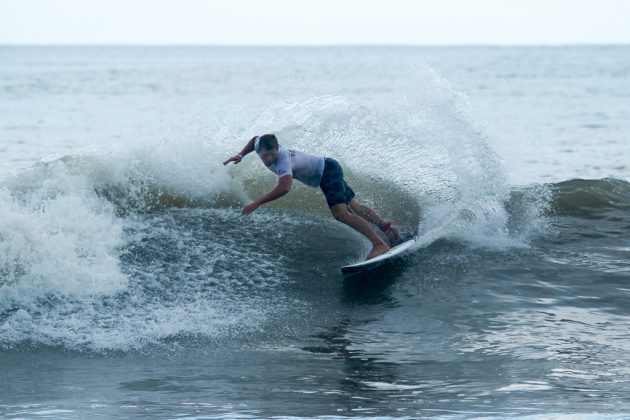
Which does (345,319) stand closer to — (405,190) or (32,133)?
(405,190)

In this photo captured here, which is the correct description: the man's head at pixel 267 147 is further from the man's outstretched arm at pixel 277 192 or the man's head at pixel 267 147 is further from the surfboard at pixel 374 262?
the surfboard at pixel 374 262

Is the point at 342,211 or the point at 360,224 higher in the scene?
the point at 342,211

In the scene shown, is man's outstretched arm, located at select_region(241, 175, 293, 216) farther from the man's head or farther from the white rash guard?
the white rash guard

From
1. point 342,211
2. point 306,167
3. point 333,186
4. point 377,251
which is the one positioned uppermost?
point 306,167

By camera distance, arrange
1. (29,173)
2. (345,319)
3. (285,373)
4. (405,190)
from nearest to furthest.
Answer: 1. (285,373)
2. (345,319)
3. (29,173)
4. (405,190)

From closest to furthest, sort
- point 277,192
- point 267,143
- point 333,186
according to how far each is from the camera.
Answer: point 277,192
point 267,143
point 333,186

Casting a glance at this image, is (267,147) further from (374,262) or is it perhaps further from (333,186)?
(374,262)

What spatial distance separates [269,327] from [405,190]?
4.08 metres

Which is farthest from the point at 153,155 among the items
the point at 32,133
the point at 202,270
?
the point at 32,133

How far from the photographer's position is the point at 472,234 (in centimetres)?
1095

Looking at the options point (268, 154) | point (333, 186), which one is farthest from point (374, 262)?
point (268, 154)

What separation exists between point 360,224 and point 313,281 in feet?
2.61

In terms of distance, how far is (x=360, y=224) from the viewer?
973 centimetres

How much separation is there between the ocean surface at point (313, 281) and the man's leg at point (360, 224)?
0.98 ft
